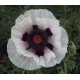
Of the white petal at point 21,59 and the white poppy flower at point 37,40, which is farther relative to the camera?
the white petal at point 21,59

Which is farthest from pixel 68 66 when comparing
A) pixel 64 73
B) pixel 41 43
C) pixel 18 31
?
pixel 18 31

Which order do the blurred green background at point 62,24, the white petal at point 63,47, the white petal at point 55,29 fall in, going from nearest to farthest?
1. the white petal at point 55,29
2. the white petal at point 63,47
3. the blurred green background at point 62,24

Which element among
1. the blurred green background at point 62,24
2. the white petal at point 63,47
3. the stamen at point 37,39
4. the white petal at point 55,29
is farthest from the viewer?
the blurred green background at point 62,24

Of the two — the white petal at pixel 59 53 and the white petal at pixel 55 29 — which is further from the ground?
the white petal at pixel 55 29

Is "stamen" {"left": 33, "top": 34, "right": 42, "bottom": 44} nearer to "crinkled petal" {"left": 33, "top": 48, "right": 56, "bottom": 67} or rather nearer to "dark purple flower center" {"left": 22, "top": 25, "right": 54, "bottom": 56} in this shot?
"dark purple flower center" {"left": 22, "top": 25, "right": 54, "bottom": 56}

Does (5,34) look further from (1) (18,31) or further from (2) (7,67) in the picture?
(1) (18,31)

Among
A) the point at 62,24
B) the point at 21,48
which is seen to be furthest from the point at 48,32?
the point at 62,24

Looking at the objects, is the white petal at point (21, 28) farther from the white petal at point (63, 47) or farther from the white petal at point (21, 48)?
the white petal at point (63, 47)

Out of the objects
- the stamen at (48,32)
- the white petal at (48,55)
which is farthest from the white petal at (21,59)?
the stamen at (48,32)
